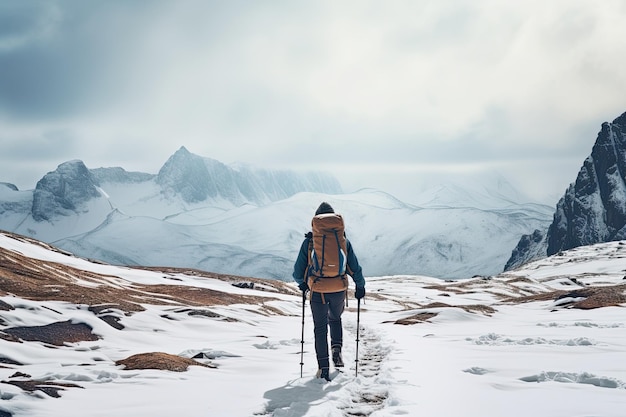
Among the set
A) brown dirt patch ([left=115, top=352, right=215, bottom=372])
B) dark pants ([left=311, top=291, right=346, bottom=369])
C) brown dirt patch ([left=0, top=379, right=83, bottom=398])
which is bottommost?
brown dirt patch ([left=115, top=352, right=215, bottom=372])

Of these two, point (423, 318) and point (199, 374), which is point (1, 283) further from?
point (423, 318)

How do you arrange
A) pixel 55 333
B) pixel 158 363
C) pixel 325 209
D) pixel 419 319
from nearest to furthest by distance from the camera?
pixel 158 363, pixel 325 209, pixel 55 333, pixel 419 319

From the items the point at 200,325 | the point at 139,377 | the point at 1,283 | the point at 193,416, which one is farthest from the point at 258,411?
the point at 1,283

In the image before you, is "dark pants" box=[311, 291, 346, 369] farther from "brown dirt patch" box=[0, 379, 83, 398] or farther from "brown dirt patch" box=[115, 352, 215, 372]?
"brown dirt patch" box=[0, 379, 83, 398]

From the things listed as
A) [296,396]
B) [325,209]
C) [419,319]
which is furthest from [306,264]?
[419,319]

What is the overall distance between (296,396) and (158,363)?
418 cm

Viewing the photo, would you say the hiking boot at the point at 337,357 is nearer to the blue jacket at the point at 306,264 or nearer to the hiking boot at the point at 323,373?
the hiking boot at the point at 323,373

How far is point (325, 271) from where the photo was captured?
12266mm

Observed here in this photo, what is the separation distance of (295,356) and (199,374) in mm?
4953

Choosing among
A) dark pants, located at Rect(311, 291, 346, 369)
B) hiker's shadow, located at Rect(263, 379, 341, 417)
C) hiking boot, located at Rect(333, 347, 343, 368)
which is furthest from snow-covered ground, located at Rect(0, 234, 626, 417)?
dark pants, located at Rect(311, 291, 346, 369)

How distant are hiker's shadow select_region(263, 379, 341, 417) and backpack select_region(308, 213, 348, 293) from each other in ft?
7.22

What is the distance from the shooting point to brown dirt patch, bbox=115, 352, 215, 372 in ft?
40.1

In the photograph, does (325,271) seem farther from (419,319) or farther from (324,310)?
(419,319)

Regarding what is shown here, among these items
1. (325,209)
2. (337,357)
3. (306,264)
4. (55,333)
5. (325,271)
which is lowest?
(55,333)
